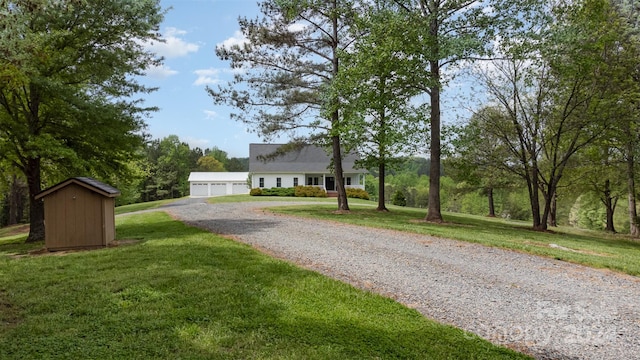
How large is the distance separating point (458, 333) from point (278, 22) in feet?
58.6

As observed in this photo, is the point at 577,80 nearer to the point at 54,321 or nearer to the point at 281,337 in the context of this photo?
the point at 281,337

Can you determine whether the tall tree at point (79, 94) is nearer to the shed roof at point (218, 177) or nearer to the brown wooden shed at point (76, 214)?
the brown wooden shed at point (76, 214)

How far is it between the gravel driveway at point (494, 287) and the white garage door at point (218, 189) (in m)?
39.5

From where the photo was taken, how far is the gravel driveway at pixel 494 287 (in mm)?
4383

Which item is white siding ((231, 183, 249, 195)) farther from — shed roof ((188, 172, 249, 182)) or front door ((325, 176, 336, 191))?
front door ((325, 176, 336, 191))

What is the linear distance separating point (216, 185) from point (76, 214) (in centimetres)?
4099

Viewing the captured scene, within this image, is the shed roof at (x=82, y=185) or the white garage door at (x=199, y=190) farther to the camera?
the white garage door at (x=199, y=190)

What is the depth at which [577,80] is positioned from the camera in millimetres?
16281

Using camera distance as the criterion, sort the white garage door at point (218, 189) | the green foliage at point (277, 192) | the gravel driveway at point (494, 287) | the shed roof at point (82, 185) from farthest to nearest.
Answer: the white garage door at point (218, 189) < the green foliage at point (277, 192) < the shed roof at point (82, 185) < the gravel driveway at point (494, 287)

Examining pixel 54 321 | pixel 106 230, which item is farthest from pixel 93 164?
pixel 54 321

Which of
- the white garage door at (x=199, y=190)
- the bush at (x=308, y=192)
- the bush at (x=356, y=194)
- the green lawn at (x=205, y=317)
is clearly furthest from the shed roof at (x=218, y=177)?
the green lawn at (x=205, y=317)

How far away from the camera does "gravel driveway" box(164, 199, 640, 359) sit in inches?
173

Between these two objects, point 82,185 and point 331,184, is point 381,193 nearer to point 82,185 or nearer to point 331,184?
point 82,185

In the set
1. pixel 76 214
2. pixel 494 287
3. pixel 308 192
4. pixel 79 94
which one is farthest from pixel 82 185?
pixel 308 192
